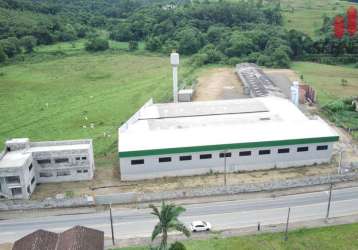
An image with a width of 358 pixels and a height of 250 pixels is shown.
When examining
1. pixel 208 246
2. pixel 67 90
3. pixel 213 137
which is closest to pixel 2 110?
pixel 67 90

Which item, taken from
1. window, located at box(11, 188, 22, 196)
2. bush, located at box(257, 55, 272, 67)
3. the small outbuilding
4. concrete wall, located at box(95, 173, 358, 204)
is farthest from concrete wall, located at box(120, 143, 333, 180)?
bush, located at box(257, 55, 272, 67)

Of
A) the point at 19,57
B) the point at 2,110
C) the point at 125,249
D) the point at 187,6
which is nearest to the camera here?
the point at 125,249

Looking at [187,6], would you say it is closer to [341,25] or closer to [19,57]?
[341,25]

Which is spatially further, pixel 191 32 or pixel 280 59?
pixel 191 32

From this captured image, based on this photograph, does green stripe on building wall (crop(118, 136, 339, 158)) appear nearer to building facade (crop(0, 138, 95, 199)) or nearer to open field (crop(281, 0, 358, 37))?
building facade (crop(0, 138, 95, 199))

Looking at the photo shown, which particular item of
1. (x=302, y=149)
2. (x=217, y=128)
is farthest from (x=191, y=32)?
(x=302, y=149)

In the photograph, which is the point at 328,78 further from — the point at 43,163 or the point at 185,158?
the point at 43,163

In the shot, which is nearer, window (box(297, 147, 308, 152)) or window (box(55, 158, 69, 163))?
window (box(55, 158, 69, 163))
